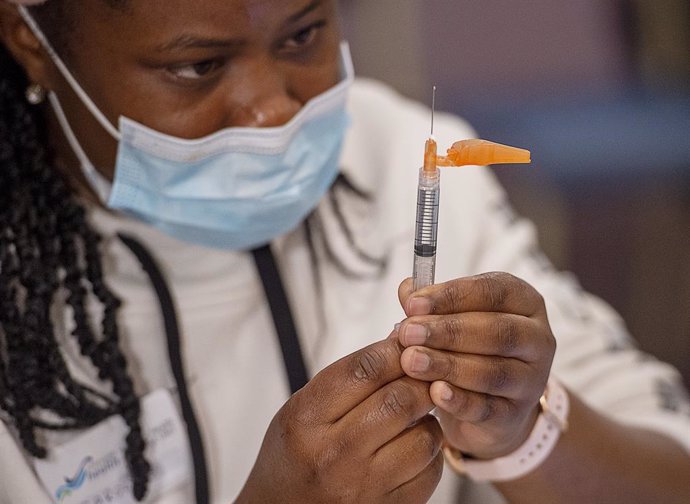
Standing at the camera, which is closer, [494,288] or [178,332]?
[494,288]

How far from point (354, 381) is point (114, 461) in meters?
0.40

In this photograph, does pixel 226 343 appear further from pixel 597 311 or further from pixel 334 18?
pixel 597 311

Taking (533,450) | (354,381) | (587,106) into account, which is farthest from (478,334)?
(587,106)

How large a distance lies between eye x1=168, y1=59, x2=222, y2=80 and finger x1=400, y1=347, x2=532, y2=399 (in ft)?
1.36

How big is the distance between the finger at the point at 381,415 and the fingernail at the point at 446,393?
0.7 inches

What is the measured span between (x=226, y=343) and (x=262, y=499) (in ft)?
1.24

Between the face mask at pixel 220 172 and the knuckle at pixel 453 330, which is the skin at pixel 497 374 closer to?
the knuckle at pixel 453 330

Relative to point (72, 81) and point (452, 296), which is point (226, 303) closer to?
point (72, 81)

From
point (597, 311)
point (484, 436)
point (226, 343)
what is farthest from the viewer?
point (597, 311)

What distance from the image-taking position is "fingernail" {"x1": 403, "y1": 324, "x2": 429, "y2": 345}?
74 cm

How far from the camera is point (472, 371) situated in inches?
29.9

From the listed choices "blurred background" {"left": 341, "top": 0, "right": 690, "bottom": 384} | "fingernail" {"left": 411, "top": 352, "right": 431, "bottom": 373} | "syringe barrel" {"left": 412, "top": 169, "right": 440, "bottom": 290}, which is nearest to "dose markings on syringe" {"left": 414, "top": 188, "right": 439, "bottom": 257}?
"syringe barrel" {"left": 412, "top": 169, "right": 440, "bottom": 290}

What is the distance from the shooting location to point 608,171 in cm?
224

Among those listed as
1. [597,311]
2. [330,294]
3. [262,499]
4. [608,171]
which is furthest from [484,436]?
[608,171]
